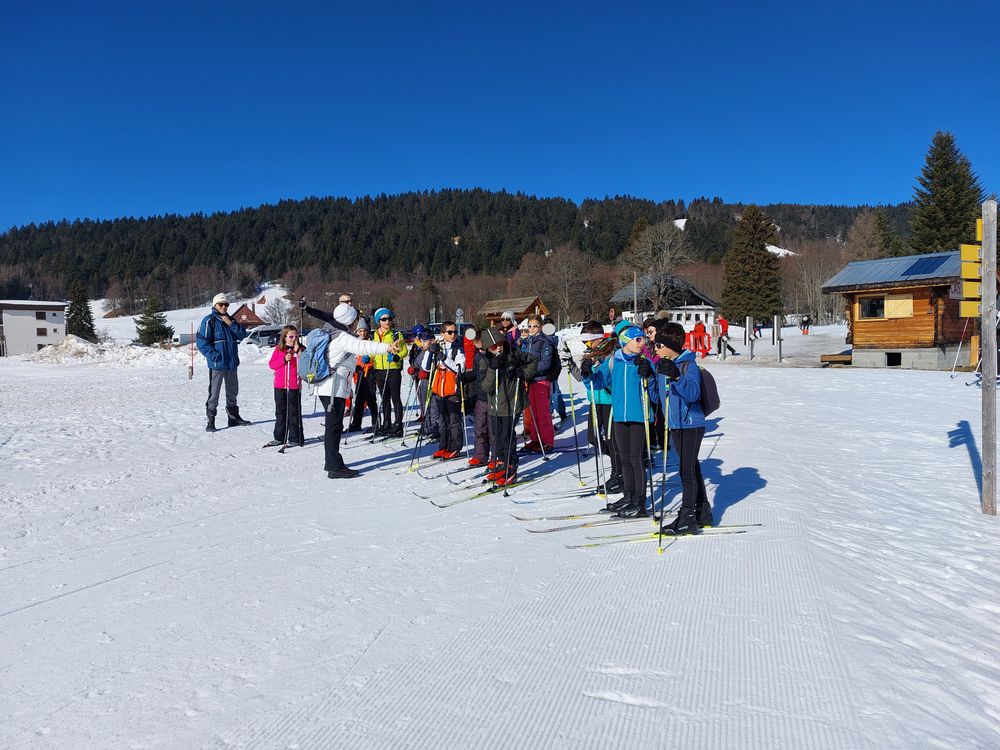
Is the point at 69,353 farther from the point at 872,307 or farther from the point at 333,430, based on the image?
the point at 872,307

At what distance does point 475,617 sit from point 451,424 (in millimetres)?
5213

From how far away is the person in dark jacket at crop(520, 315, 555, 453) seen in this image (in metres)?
7.97

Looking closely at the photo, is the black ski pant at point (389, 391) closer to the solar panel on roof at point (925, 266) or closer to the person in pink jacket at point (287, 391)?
the person in pink jacket at point (287, 391)

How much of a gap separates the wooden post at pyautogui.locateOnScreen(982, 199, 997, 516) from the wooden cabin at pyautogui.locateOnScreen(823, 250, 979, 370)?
1877 cm

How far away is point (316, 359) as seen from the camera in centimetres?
756

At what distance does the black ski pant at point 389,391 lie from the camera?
34.6ft

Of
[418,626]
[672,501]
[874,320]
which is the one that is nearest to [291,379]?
[672,501]

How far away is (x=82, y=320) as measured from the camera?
67.0m

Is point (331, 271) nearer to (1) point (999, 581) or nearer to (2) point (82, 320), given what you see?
(2) point (82, 320)

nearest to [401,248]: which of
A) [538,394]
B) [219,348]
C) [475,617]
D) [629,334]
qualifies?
[219,348]

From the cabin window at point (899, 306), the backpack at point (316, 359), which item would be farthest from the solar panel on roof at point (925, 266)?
the backpack at point (316, 359)

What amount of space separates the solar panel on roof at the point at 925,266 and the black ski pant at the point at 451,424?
2275cm

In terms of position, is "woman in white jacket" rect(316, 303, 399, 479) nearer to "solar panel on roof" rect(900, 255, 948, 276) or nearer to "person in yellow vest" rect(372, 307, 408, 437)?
"person in yellow vest" rect(372, 307, 408, 437)

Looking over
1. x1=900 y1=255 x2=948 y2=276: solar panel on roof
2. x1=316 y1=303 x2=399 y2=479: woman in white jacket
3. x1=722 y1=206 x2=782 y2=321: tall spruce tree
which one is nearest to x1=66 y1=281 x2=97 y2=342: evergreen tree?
x1=722 y1=206 x2=782 y2=321: tall spruce tree
